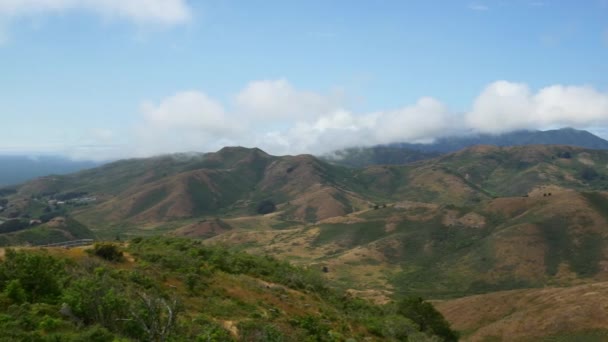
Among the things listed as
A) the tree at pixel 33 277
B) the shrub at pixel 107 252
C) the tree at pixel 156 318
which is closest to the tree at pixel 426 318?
the shrub at pixel 107 252

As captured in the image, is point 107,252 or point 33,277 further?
point 107,252

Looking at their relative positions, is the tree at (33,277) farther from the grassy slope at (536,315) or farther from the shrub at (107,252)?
the grassy slope at (536,315)

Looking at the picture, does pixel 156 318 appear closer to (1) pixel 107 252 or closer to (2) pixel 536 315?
(1) pixel 107 252

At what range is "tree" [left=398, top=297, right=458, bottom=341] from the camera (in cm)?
5628

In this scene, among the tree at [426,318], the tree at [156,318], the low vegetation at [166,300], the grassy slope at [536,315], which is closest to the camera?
the tree at [156,318]

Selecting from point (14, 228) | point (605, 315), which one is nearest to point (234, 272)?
point (605, 315)

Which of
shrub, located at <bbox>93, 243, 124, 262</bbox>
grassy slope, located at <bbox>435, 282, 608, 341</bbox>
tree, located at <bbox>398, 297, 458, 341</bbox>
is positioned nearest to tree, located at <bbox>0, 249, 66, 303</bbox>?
shrub, located at <bbox>93, 243, 124, 262</bbox>

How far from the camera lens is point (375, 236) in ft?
574

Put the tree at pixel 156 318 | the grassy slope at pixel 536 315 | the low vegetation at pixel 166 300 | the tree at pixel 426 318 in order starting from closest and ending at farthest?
the tree at pixel 156 318 < the low vegetation at pixel 166 300 < the tree at pixel 426 318 < the grassy slope at pixel 536 315

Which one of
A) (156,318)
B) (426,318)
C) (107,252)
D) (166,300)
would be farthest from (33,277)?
(426,318)

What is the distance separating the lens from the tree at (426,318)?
5628cm

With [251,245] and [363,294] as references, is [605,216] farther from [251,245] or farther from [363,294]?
[251,245]

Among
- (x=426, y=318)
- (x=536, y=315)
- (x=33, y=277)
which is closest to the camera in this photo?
(x=33, y=277)

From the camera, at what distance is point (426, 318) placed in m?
56.8
